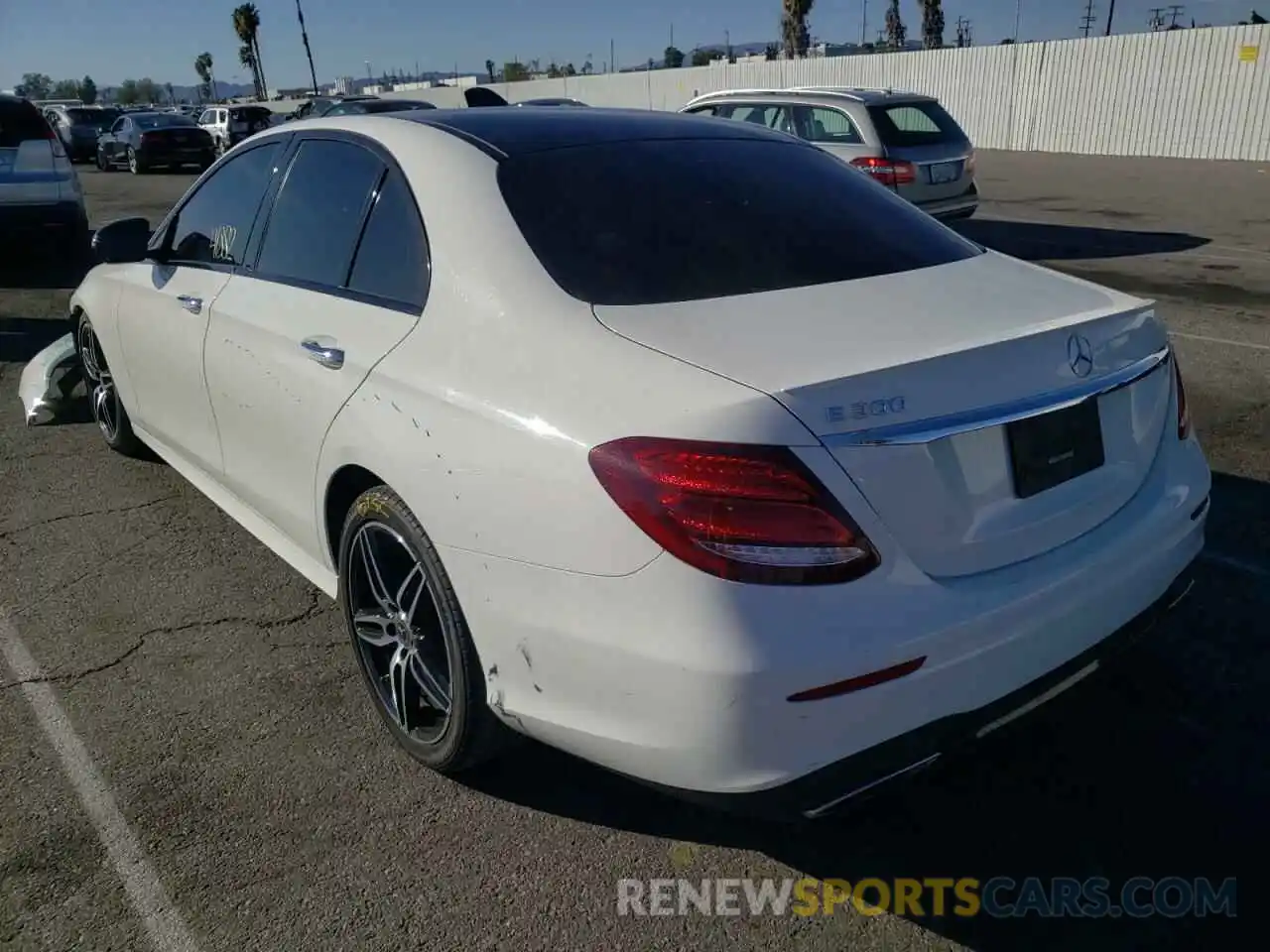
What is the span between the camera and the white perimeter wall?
2231cm

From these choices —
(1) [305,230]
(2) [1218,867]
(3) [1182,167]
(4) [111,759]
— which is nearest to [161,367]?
(1) [305,230]

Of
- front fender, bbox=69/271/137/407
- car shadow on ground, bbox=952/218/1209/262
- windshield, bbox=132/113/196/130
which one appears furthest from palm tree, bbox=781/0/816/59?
front fender, bbox=69/271/137/407

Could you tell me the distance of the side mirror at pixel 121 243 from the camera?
4484 millimetres

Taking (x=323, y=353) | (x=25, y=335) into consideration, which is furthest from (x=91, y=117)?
(x=323, y=353)

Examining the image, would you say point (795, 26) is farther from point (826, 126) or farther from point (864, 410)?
point (864, 410)

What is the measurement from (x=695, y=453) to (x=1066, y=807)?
4.79ft

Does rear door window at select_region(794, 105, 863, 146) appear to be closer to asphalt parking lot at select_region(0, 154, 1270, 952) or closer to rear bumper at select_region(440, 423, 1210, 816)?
asphalt parking lot at select_region(0, 154, 1270, 952)

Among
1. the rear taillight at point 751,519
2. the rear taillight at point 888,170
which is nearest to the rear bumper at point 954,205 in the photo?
the rear taillight at point 888,170

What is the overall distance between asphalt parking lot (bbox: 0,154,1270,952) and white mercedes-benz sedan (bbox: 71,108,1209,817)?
0.29m

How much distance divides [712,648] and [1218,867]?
4.63ft

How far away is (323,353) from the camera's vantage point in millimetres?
2980

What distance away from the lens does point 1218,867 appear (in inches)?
98.0

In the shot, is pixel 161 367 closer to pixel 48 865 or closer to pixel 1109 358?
pixel 48 865

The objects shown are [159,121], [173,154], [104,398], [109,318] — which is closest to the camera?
[109,318]
